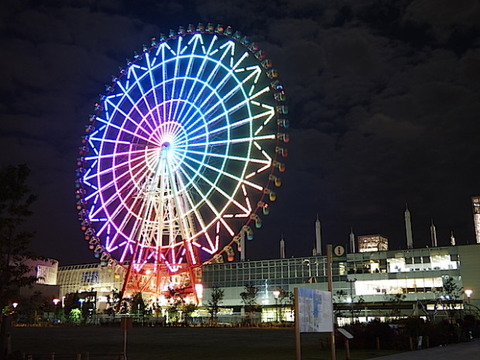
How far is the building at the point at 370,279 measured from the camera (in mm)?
73250

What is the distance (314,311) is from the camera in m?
15.3

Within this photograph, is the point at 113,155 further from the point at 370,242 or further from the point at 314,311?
the point at 370,242

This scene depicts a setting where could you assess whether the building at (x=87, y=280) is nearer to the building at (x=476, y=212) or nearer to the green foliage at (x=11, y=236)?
the building at (x=476, y=212)

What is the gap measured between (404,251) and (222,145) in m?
50.0

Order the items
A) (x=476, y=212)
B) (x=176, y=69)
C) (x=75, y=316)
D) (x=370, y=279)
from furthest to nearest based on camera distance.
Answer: (x=476, y=212) < (x=370, y=279) < (x=75, y=316) < (x=176, y=69)

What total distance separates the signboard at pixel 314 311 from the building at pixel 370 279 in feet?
166

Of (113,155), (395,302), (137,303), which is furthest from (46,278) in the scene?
(113,155)

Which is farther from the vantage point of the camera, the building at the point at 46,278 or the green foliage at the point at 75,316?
the building at the point at 46,278

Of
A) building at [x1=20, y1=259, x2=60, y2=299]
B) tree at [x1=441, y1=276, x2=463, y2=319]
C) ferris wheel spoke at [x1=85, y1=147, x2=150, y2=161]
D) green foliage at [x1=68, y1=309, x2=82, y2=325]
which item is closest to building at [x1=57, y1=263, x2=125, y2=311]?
building at [x1=20, y1=259, x2=60, y2=299]

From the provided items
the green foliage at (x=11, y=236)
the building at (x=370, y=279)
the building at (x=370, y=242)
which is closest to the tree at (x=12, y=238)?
the green foliage at (x=11, y=236)

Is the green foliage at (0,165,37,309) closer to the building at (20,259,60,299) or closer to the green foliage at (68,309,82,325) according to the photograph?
the green foliage at (68,309,82,325)

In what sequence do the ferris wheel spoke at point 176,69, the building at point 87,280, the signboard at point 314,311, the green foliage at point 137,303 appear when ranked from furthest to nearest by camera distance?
the building at point 87,280, the green foliage at point 137,303, the ferris wheel spoke at point 176,69, the signboard at point 314,311

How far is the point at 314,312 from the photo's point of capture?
15250mm

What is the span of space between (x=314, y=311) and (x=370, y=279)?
70585 millimetres
